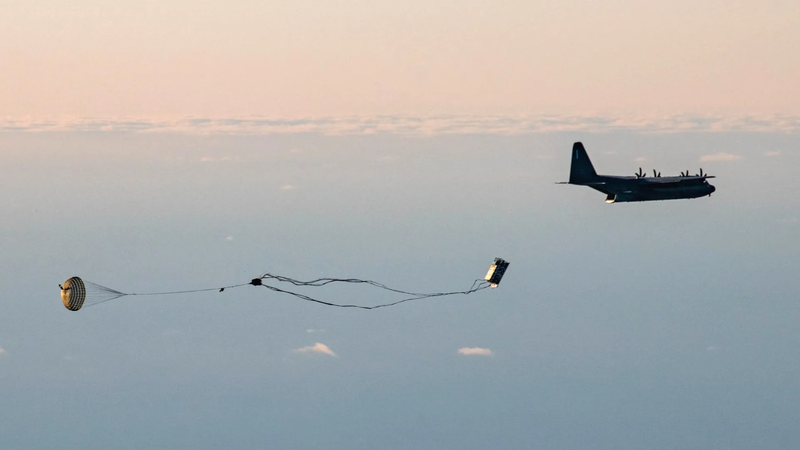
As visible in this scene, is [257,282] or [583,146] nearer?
[257,282]

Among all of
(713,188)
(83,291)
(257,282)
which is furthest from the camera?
(713,188)

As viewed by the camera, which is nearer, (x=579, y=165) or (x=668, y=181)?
(x=579, y=165)

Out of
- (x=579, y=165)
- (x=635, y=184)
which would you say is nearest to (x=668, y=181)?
(x=635, y=184)

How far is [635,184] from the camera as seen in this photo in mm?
141000

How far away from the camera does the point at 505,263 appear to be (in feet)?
365

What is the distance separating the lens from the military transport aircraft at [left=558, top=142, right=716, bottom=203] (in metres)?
138

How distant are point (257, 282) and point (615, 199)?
218 feet

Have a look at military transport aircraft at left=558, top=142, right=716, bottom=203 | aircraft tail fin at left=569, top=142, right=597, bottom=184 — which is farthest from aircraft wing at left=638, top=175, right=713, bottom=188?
aircraft tail fin at left=569, top=142, right=597, bottom=184

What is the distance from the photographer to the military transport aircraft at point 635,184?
451 ft

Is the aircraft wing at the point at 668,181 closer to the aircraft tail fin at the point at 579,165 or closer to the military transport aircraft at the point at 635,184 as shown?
the military transport aircraft at the point at 635,184

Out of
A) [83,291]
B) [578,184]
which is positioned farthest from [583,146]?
[83,291]

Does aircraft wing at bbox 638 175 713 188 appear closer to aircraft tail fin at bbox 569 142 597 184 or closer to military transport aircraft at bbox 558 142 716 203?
military transport aircraft at bbox 558 142 716 203

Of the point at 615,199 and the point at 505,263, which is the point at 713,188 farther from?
the point at 505,263

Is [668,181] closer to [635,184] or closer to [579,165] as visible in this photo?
[635,184]
